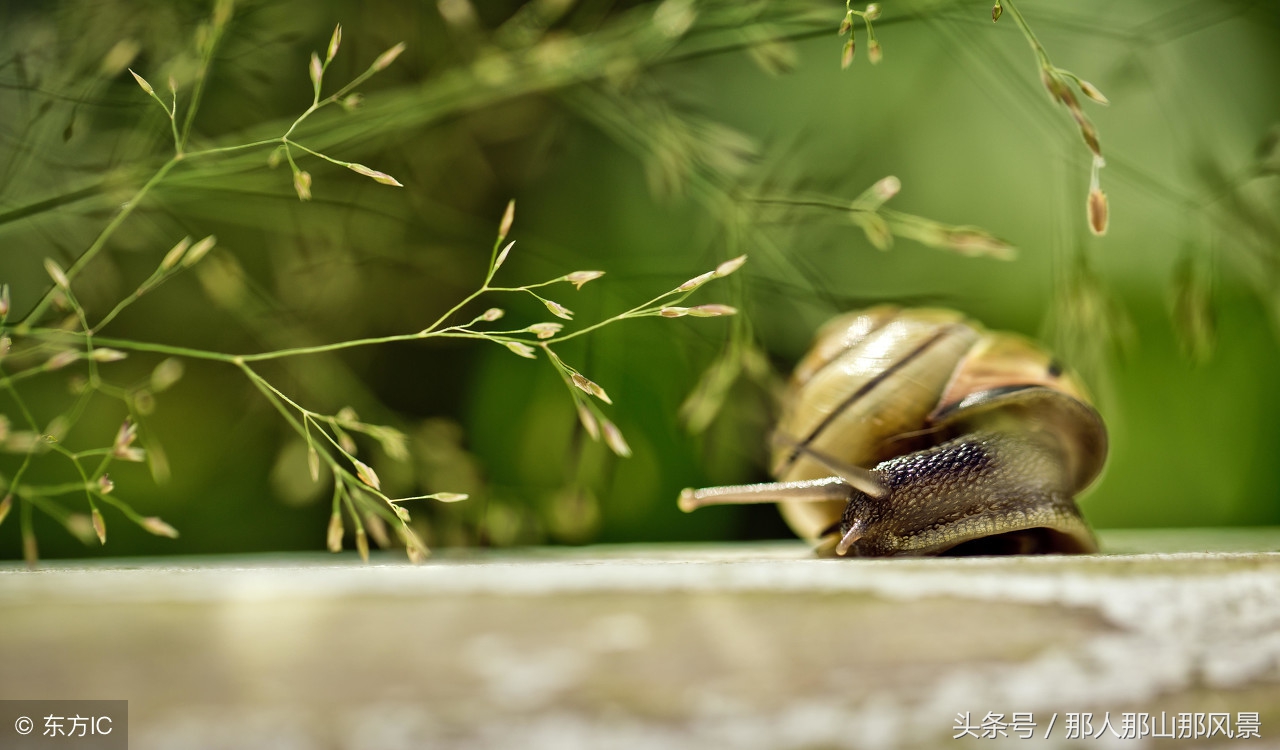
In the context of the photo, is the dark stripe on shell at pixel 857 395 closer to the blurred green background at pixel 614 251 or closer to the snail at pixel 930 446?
the snail at pixel 930 446

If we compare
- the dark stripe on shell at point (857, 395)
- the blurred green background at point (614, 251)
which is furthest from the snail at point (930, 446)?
the blurred green background at point (614, 251)

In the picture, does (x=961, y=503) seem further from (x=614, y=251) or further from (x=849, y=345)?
(x=614, y=251)

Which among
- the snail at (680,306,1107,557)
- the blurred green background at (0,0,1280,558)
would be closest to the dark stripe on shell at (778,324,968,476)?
the snail at (680,306,1107,557)

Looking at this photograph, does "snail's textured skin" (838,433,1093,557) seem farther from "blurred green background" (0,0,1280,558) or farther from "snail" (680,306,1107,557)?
"blurred green background" (0,0,1280,558)

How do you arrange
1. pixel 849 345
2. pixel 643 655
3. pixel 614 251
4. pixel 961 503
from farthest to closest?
pixel 614 251, pixel 849 345, pixel 961 503, pixel 643 655

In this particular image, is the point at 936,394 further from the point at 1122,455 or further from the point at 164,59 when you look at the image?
the point at 164,59

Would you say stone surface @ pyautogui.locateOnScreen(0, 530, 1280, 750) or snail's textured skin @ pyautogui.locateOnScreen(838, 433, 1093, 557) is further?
snail's textured skin @ pyautogui.locateOnScreen(838, 433, 1093, 557)

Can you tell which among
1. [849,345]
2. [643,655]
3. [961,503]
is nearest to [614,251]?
[849,345]
